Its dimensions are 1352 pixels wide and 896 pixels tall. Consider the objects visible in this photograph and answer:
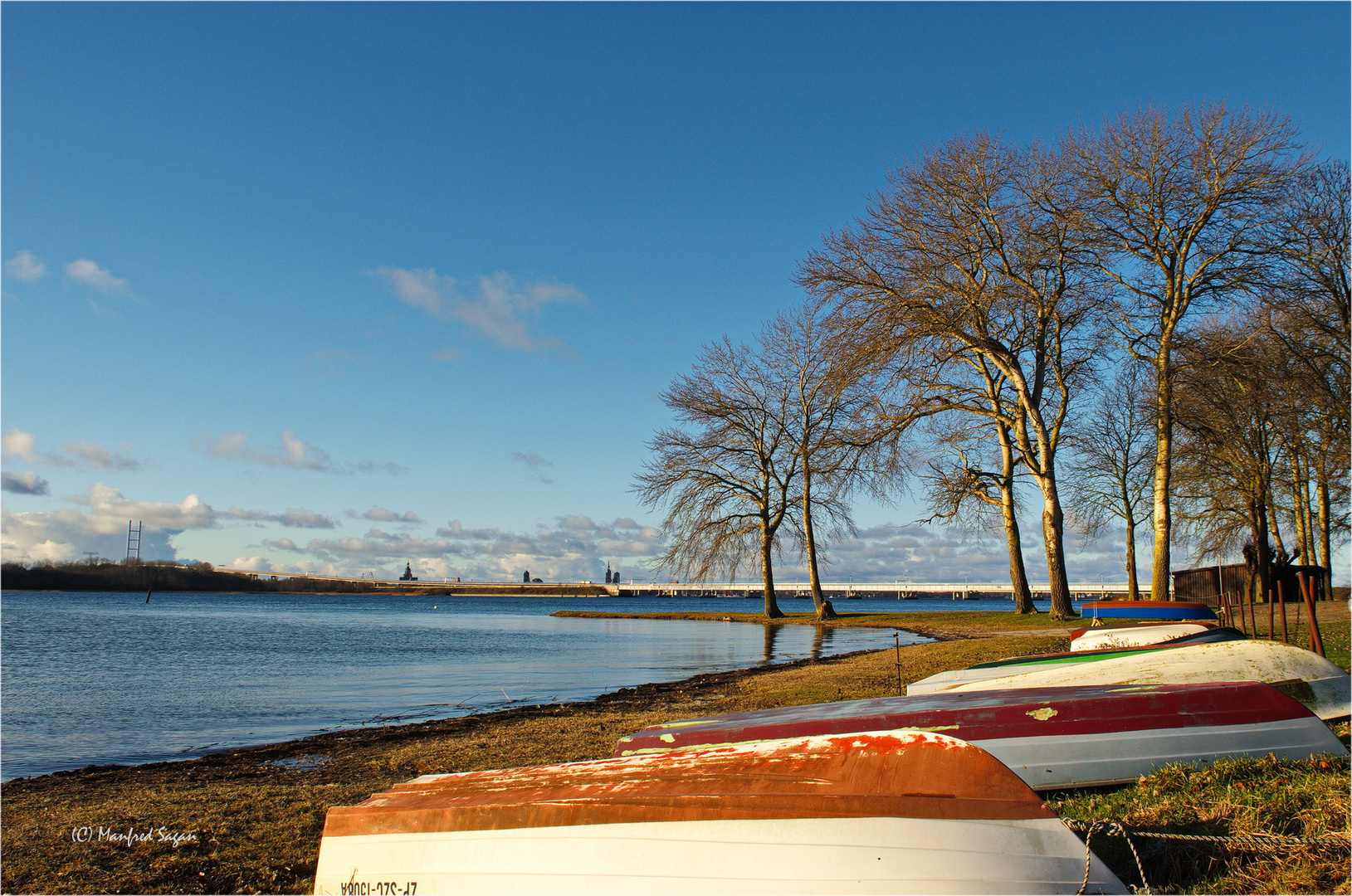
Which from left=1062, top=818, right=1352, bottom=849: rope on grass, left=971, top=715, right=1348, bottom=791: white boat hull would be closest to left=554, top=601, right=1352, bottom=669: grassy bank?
left=971, top=715, right=1348, bottom=791: white boat hull

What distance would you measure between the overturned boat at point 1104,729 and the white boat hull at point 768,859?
1.44m

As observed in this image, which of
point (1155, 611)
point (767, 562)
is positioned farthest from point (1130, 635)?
point (767, 562)

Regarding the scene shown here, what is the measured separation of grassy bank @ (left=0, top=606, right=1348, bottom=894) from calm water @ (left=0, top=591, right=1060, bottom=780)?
1361mm

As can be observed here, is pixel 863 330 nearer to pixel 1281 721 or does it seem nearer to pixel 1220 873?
pixel 1281 721

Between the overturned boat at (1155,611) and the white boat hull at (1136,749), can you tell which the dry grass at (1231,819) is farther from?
the overturned boat at (1155,611)

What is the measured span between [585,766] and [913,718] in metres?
2.05

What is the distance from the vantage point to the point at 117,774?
7367mm

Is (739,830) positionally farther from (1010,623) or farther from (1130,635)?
(1010,623)

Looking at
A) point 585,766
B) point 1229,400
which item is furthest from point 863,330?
point 585,766

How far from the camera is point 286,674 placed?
52.1ft

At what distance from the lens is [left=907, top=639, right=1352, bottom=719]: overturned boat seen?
5.60 m

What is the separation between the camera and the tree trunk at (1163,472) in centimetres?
1750

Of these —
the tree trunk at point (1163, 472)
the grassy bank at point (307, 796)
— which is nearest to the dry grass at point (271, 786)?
the grassy bank at point (307, 796)

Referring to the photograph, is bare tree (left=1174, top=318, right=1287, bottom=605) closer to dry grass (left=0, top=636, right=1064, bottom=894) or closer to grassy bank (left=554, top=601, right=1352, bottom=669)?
grassy bank (left=554, top=601, right=1352, bottom=669)
